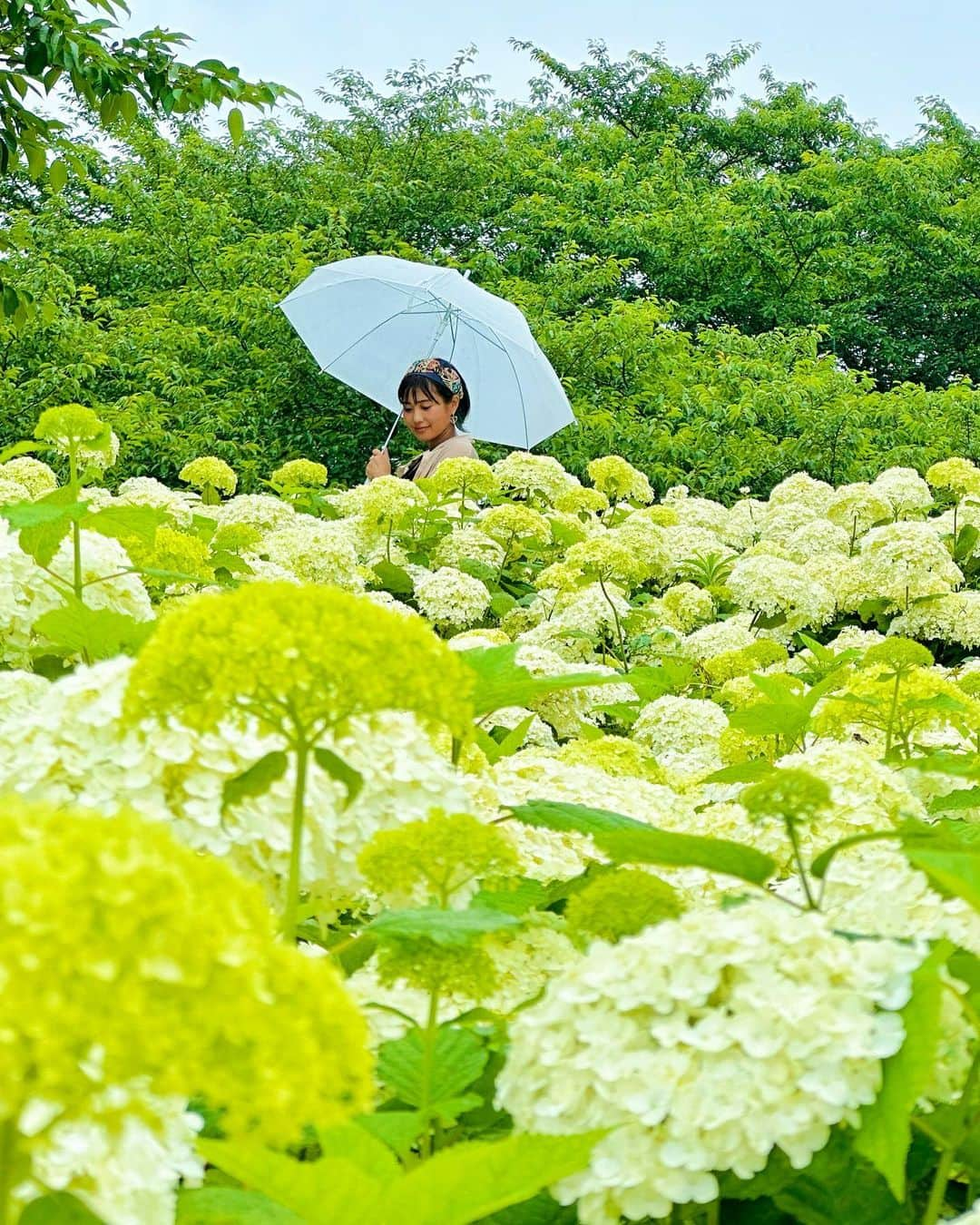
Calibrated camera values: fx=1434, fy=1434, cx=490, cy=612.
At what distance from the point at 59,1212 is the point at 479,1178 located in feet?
0.84

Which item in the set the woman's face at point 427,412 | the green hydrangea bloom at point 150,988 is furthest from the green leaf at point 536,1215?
the woman's face at point 427,412

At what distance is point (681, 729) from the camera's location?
3.22m

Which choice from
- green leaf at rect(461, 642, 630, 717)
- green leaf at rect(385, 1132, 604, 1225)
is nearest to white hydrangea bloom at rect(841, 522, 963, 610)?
green leaf at rect(461, 642, 630, 717)

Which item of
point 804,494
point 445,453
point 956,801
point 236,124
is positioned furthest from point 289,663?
point 445,453

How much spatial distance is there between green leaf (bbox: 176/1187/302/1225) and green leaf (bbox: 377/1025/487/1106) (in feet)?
0.83

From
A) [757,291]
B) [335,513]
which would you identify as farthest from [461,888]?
[757,291]

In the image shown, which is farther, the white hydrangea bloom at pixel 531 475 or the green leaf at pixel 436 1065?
the white hydrangea bloom at pixel 531 475

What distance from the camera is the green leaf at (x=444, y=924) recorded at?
3.56ft

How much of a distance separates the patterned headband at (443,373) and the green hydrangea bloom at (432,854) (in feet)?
23.4

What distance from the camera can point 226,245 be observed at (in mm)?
14812

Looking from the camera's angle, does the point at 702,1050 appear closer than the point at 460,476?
Yes

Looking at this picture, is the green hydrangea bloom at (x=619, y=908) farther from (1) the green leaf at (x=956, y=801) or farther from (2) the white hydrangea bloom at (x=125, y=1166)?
(1) the green leaf at (x=956, y=801)

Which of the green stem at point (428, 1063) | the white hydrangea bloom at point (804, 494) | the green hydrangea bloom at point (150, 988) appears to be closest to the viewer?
the green hydrangea bloom at point (150, 988)

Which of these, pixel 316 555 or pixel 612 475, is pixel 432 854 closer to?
pixel 316 555
